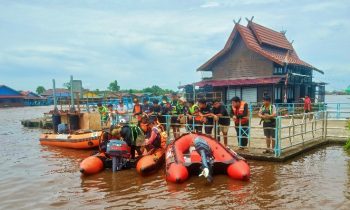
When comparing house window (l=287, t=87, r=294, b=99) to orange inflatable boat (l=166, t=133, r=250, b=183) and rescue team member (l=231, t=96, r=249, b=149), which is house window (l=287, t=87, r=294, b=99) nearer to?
rescue team member (l=231, t=96, r=249, b=149)

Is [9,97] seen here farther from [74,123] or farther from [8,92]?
[74,123]

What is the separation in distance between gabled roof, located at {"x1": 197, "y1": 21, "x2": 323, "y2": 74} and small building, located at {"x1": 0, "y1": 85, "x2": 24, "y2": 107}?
161ft

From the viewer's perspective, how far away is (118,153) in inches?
343

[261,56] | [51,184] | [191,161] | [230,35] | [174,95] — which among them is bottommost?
[51,184]

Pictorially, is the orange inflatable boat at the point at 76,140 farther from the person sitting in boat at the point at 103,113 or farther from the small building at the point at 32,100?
the small building at the point at 32,100

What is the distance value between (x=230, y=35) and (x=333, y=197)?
21.5 meters

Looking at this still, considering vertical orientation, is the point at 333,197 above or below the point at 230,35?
below

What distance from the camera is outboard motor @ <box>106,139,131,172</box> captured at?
8609 millimetres

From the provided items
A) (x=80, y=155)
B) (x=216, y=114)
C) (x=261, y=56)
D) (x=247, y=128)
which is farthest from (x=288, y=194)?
(x=261, y=56)

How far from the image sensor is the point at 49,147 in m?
14.7

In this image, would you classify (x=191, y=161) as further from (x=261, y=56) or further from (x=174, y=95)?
(x=261, y=56)

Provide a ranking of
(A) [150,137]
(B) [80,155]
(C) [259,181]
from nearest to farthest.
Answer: (C) [259,181]
(A) [150,137]
(B) [80,155]

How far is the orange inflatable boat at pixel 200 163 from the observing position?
300 inches

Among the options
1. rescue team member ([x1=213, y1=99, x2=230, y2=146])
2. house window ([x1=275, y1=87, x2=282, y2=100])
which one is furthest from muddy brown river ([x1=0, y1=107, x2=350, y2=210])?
house window ([x1=275, y1=87, x2=282, y2=100])
